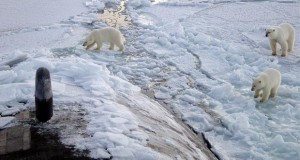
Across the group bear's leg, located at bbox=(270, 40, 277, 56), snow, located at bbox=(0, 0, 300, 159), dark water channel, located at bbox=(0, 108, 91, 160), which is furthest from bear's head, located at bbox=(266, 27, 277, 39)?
dark water channel, located at bbox=(0, 108, 91, 160)

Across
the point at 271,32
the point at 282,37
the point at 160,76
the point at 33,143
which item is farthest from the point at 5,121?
the point at 282,37

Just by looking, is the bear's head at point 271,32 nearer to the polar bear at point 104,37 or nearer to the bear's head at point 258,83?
the bear's head at point 258,83

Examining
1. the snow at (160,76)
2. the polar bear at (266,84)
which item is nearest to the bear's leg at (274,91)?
the polar bear at (266,84)

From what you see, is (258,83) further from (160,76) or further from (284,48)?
(284,48)

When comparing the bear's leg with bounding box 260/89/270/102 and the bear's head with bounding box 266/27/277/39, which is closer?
the bear's leg with bounding box 260/89/270/102

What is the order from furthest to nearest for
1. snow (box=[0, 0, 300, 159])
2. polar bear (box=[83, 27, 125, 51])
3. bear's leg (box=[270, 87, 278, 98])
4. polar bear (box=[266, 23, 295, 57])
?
polar bear (box=[266, 23, 295, 57]) < polar bear (box=[83, 27, 125, 51]) < bear's leg (box=[270, 87, 278, 98]) < snow (box=[0, 0, 300, 159])

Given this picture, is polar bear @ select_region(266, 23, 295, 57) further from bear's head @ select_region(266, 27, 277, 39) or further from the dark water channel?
the dark water channel

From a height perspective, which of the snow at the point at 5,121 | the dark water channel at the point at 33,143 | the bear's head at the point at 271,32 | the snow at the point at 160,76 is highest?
the bear's head at the point at 271,32
